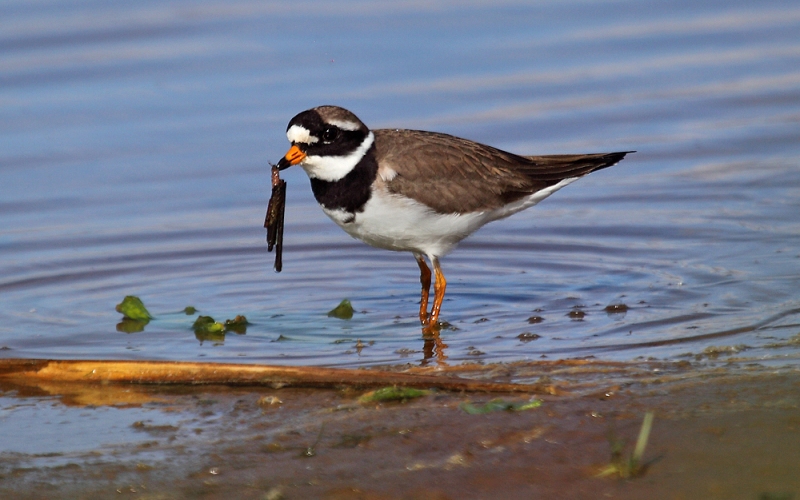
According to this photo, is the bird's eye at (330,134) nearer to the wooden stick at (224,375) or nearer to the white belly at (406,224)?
the white belly at (406,224)

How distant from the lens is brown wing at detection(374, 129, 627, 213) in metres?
8.05

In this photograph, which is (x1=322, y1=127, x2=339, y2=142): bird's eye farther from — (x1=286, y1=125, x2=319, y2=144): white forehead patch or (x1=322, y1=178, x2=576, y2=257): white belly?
(x1=322, y1=178, x2=576, y2=257): white belly

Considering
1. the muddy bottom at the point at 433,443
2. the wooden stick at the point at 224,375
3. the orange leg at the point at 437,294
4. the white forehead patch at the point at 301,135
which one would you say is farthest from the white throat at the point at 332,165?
the muddy bottom at the point at 433,443

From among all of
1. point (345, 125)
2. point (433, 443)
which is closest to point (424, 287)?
point (345, 125)

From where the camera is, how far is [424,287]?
8.56m

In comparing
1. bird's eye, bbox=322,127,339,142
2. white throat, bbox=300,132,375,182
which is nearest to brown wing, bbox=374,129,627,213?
white throat, bbox=300,132,375,182

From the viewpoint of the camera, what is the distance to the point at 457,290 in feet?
29.1

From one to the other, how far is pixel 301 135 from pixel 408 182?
0.83 metres

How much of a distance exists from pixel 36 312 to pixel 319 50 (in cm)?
720

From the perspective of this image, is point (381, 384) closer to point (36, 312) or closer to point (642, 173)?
point (36, 312)

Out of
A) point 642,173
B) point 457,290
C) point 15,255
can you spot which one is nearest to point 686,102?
point 642,173

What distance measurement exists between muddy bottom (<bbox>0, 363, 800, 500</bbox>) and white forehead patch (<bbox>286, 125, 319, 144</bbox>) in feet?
8.05

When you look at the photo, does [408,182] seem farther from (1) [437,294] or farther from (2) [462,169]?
(1) [437,294]

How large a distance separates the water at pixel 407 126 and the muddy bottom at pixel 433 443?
1.07m
